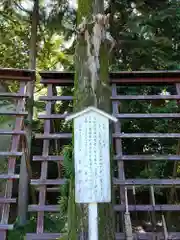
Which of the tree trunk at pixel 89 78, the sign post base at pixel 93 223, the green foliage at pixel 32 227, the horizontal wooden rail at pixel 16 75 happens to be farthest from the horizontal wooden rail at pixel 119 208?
the horizontal wooden rail at pixel 16 75

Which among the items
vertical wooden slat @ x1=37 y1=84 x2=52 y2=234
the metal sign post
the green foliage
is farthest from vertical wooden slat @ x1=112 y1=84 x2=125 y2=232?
the green foliage

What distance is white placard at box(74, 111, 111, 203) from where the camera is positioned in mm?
2176

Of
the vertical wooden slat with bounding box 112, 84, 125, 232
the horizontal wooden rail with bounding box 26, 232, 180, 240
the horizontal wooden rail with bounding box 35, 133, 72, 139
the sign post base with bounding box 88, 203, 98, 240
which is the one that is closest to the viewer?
the sign post base with bounding box 88, 203, 98, 240

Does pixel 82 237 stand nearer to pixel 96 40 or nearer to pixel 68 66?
pixel 96 40

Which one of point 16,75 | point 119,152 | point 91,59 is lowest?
point 119,152

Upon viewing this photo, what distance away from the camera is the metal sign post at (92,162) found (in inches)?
85.3

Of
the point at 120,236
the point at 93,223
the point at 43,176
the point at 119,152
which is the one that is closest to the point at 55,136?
the point at 43,176

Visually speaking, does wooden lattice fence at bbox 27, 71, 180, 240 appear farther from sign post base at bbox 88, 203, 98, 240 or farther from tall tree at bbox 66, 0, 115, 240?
sign post base at bbox 88, 203, 98, 240

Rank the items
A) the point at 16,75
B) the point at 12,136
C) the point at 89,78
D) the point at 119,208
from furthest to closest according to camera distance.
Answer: the point at 16,75, the point at 12,136, the point at 119,208, the point at 89,78

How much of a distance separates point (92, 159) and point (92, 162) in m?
0.02

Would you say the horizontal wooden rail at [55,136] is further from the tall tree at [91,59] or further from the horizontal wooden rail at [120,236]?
the horizontal wooden rail at [120,236]

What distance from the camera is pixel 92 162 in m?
2.24

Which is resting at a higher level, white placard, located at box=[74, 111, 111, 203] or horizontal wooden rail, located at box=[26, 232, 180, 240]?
white placard, located at box=[74, 111, 111, 203]

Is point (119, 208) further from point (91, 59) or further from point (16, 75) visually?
point (16, 75)
